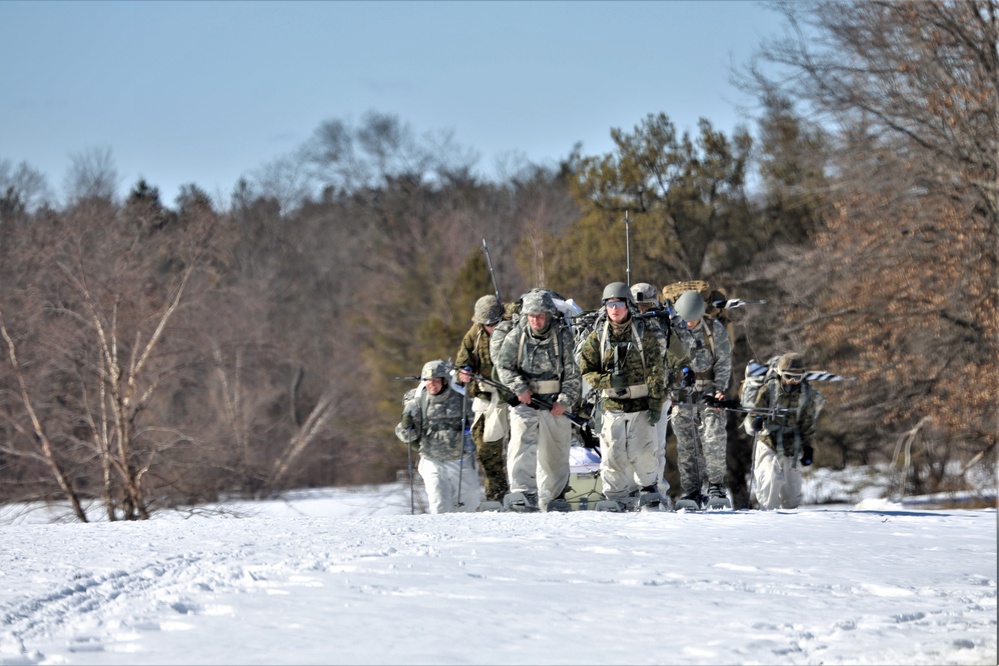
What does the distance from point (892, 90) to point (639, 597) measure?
873 inches

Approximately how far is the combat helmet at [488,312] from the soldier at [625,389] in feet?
5.96

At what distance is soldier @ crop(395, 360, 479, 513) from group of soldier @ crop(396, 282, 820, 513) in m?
0.01

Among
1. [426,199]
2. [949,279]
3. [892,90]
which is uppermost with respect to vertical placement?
[426,199]

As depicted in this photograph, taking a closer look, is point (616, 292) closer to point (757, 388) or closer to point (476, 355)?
point (476, 355)

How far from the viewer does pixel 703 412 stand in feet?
46.2

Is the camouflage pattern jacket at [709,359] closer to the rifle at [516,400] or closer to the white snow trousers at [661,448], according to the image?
the white snow trousers at [661,448]

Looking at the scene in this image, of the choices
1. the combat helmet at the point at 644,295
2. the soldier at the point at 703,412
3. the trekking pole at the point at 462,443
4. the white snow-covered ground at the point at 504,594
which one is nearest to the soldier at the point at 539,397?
the combat helmet at the point at 644,295

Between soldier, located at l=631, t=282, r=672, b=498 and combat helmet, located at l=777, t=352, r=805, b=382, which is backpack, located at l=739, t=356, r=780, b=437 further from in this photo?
soldier, located at l=631, t=282, r=672, b=498

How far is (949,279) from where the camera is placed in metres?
27.1

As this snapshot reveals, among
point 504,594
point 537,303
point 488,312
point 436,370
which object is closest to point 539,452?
point 537,303

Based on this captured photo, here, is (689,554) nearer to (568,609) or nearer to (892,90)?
(568,609)

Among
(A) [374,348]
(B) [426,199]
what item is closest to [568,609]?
(A) [374,348]

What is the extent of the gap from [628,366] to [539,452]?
4.05 feet

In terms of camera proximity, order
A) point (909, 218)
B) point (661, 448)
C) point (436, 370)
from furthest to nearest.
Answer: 1. point (909, 218)
2. point (436, 370)
3. point (661, 448)
